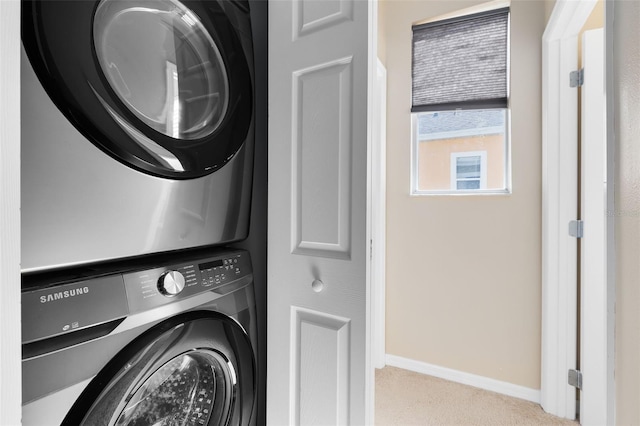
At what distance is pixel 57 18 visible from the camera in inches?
22.6

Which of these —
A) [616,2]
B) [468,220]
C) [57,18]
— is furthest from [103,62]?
[468,220]

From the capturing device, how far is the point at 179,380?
0.80m

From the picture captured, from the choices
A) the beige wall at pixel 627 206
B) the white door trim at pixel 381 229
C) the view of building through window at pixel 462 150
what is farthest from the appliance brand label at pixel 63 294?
the view of building through window at pixel 462 150

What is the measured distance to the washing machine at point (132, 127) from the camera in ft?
1.84

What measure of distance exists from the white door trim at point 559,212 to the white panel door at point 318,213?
4.73 ft

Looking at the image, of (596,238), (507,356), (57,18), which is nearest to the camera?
(57,18)

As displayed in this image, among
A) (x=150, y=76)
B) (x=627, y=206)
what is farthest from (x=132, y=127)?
(x=627, y=206)

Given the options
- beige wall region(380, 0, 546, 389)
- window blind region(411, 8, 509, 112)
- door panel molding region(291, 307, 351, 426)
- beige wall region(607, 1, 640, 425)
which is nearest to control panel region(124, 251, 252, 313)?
door panel molding region(291, 307, 351, 426)

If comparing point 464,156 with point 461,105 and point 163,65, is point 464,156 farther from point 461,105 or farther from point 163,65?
point 163,65

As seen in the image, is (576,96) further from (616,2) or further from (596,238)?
(616,2)

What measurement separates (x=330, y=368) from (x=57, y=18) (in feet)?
3.24

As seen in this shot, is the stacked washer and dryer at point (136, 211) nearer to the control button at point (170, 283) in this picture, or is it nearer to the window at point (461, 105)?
the control button at point (170, 283)

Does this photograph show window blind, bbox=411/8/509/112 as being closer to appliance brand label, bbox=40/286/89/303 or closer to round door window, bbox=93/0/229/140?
round door window, bbox=93/0/229/140

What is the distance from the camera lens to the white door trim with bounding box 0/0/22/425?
1.14ft
